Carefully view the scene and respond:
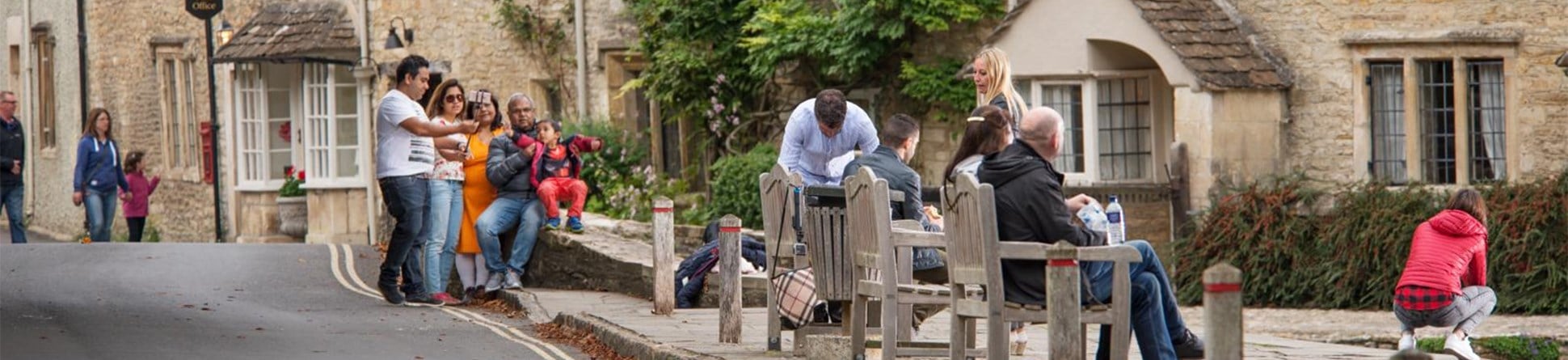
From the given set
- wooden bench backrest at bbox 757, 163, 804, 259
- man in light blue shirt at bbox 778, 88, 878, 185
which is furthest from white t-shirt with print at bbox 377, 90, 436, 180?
wooden bench backrest at bbox 757, 163, 804, 259

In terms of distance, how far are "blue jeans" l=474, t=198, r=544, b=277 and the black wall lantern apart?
12949 millimetres

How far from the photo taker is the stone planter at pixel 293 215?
98.3ft

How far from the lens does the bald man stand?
28.9ft

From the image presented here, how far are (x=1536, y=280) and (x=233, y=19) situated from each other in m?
18.6

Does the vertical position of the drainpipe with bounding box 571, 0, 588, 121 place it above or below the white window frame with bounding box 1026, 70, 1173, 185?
above

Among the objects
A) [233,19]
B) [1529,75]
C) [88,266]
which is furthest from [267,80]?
[1529,75]

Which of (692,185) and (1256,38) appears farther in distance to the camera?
Answer: (692,185)

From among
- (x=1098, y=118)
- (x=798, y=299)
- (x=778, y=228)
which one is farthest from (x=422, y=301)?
(x=1098, y=118)

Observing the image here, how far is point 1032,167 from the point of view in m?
8.95

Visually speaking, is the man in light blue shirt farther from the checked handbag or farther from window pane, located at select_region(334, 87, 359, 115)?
window pane, located at select_region(334, 87, 359, 115)

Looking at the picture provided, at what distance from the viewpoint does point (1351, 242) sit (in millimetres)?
19266

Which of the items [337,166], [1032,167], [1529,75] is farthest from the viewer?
[337,166]

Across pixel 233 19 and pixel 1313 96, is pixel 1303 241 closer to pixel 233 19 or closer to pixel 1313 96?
pixel 1313 96

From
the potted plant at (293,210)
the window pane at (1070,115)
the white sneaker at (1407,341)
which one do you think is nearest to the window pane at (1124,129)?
the window pane at (1070,115)
